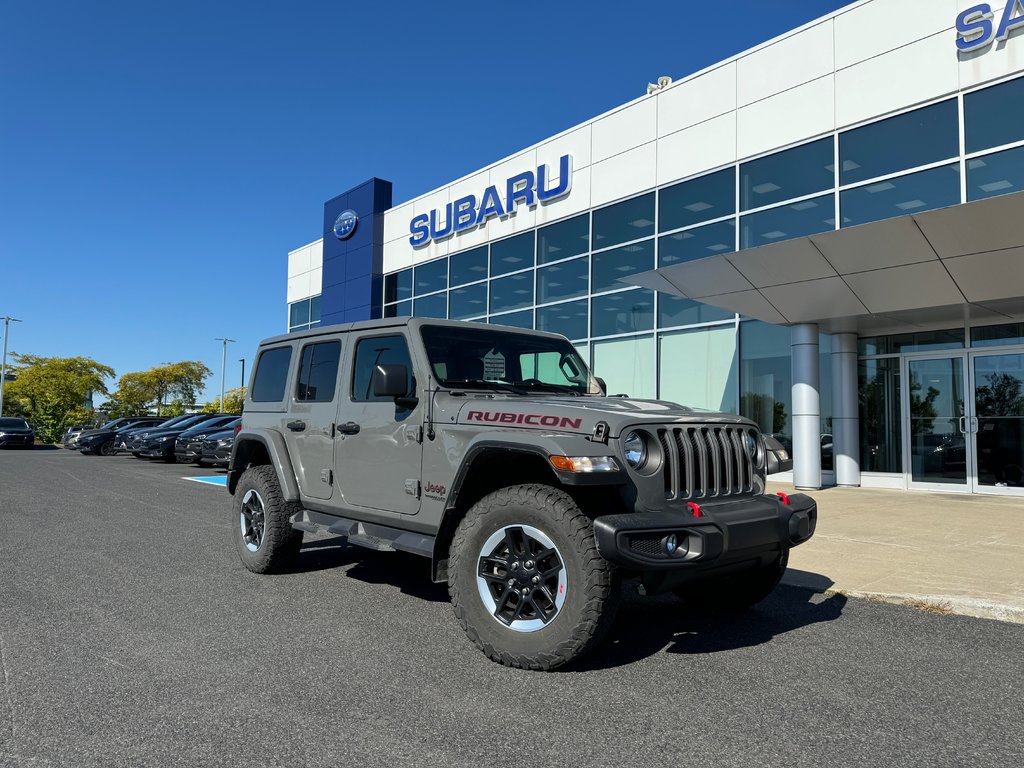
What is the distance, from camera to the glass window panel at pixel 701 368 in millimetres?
14828

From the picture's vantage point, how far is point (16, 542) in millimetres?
7215

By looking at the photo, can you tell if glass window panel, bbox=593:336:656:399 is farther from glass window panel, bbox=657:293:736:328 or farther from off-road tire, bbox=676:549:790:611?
off-road tire, bbox=676:549:790:611

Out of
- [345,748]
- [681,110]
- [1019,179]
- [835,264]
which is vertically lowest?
[345,748]

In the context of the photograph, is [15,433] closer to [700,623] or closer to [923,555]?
[700,623]

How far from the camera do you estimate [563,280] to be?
18312mm

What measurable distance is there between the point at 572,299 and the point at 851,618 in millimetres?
13755

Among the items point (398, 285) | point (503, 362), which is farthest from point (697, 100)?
point (503, 362)

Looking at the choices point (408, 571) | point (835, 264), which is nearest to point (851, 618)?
point (408, 571)

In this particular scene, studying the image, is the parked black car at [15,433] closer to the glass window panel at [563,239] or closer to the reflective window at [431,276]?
the reflective window at [431,276]

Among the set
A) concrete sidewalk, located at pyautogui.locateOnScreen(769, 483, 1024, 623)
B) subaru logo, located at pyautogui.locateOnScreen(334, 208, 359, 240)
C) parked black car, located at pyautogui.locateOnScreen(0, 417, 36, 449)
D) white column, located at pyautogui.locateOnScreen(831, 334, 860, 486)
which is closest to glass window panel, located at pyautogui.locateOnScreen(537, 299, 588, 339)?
white column, located at pyautogui.locateOnScreen(831, 334, 860, 486)

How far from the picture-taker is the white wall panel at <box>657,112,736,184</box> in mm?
14953

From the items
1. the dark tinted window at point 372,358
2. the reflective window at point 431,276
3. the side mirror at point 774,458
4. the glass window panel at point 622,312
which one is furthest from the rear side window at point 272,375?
the reflective window at point 431,276

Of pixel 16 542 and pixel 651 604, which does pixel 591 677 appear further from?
pixel 16 542

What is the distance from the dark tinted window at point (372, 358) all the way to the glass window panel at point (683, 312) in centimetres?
1071
